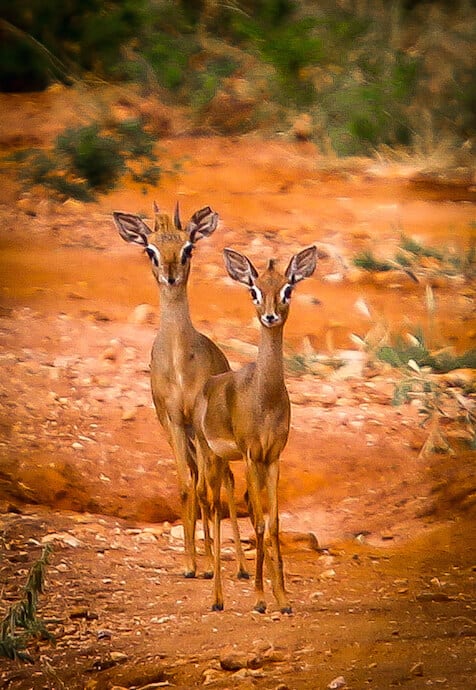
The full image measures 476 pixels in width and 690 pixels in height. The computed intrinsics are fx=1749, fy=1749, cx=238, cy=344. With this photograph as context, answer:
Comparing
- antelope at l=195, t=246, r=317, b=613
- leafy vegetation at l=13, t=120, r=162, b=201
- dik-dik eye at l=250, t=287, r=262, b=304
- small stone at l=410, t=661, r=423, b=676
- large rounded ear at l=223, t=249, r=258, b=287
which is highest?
leafy vegetation at l=13, t=120, r=162, b=201

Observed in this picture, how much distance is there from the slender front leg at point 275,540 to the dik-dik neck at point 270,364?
17cm

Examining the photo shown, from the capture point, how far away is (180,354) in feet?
12.4

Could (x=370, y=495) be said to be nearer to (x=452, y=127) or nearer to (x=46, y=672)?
(x=46, y=672)

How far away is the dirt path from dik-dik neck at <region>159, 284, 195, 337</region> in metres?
0.44

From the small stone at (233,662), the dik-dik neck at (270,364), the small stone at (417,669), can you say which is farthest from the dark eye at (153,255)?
the small stone at (417,669)

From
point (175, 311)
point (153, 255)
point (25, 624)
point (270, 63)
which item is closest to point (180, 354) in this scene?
point (175, 311)

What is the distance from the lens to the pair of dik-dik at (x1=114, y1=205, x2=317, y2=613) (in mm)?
3559

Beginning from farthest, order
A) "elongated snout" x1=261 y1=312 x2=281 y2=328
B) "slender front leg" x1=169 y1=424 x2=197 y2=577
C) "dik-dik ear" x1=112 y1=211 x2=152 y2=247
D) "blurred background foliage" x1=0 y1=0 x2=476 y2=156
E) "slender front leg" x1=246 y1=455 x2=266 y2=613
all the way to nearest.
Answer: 1. "blurred background foliage" x1=0 y1=0 x2=476 y2=156
2. "slender front leg" x1=169 y1=424 x2=197 y2=577
3. "dik-dik ear" x1=112 y1=211 x2=152 y2=247
4. "slender front leg" x1=246 y1=455 x2=266 y2=613
5. "elongated snout" x1=261 y1=312 x2=281 y2=328

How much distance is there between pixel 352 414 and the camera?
433 centimetres

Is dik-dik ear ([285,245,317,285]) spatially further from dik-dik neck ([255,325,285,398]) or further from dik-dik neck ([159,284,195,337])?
dik-dik neck ([159,284,195,337])

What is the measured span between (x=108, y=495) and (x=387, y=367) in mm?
814

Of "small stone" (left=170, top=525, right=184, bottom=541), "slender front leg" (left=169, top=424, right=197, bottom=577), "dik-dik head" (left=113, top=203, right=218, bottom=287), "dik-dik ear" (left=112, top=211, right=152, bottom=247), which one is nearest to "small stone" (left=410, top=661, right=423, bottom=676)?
"slender front leg" (left=169, top=424, right=197, bottom=577)

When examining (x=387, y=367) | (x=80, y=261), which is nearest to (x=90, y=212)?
(x=80, y=261)

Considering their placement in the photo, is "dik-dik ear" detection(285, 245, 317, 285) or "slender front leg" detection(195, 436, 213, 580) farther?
"slender front leg" detection(195, 436, 213, 580)
